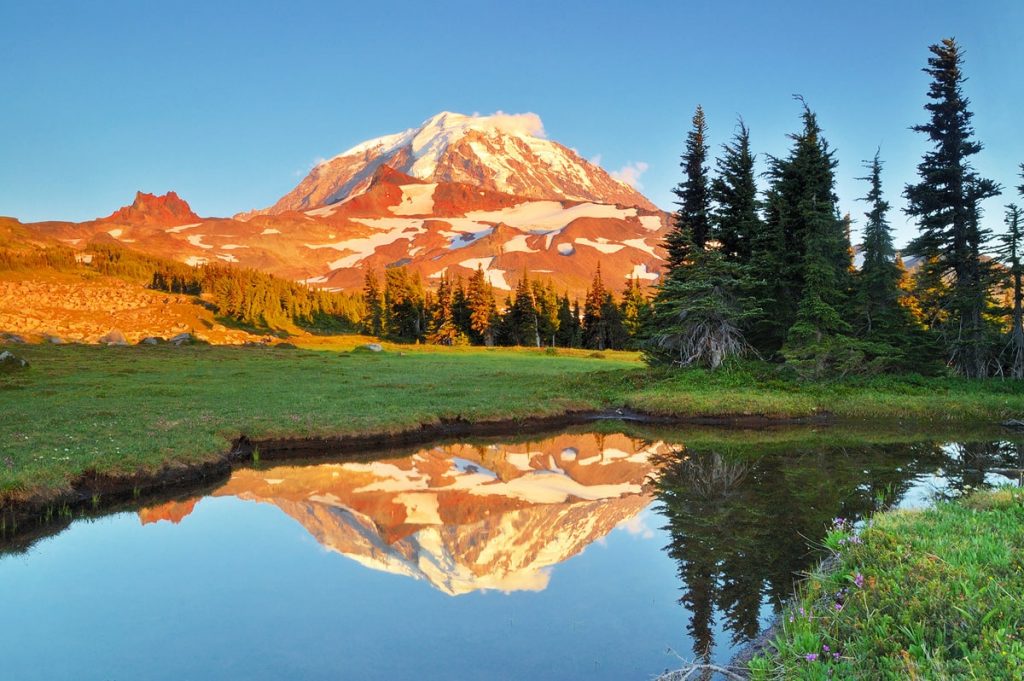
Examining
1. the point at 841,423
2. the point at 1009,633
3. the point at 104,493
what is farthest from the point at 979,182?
the point at 104,493

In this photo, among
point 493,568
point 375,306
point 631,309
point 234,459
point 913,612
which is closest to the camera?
point 913,612

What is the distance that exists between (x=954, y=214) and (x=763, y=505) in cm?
2650

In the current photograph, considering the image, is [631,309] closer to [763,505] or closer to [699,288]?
[699,288]

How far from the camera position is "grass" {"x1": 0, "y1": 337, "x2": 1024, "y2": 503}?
18.8 m

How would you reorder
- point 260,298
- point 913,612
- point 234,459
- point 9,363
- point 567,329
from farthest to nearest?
point 260,298, point 567,329, point 9,363, point 234,459, point 913,612

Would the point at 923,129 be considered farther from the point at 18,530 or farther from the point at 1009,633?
the point at 18,530

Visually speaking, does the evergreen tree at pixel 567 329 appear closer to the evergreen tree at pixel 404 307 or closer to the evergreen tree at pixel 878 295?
the evergreen tree at pixel 404 307

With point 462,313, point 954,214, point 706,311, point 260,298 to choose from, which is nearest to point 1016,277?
point 954,214

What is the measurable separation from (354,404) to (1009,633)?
2758cm

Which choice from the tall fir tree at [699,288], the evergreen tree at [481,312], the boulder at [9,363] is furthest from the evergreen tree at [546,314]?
the boulder at [9,363]

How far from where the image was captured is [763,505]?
1576cm

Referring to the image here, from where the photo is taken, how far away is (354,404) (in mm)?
30219

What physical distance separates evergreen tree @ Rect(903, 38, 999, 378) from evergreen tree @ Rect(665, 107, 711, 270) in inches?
425

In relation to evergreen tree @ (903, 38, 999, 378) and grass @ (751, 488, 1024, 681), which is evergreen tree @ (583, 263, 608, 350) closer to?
evergreen tree @ (903, 38, 999, 378)
